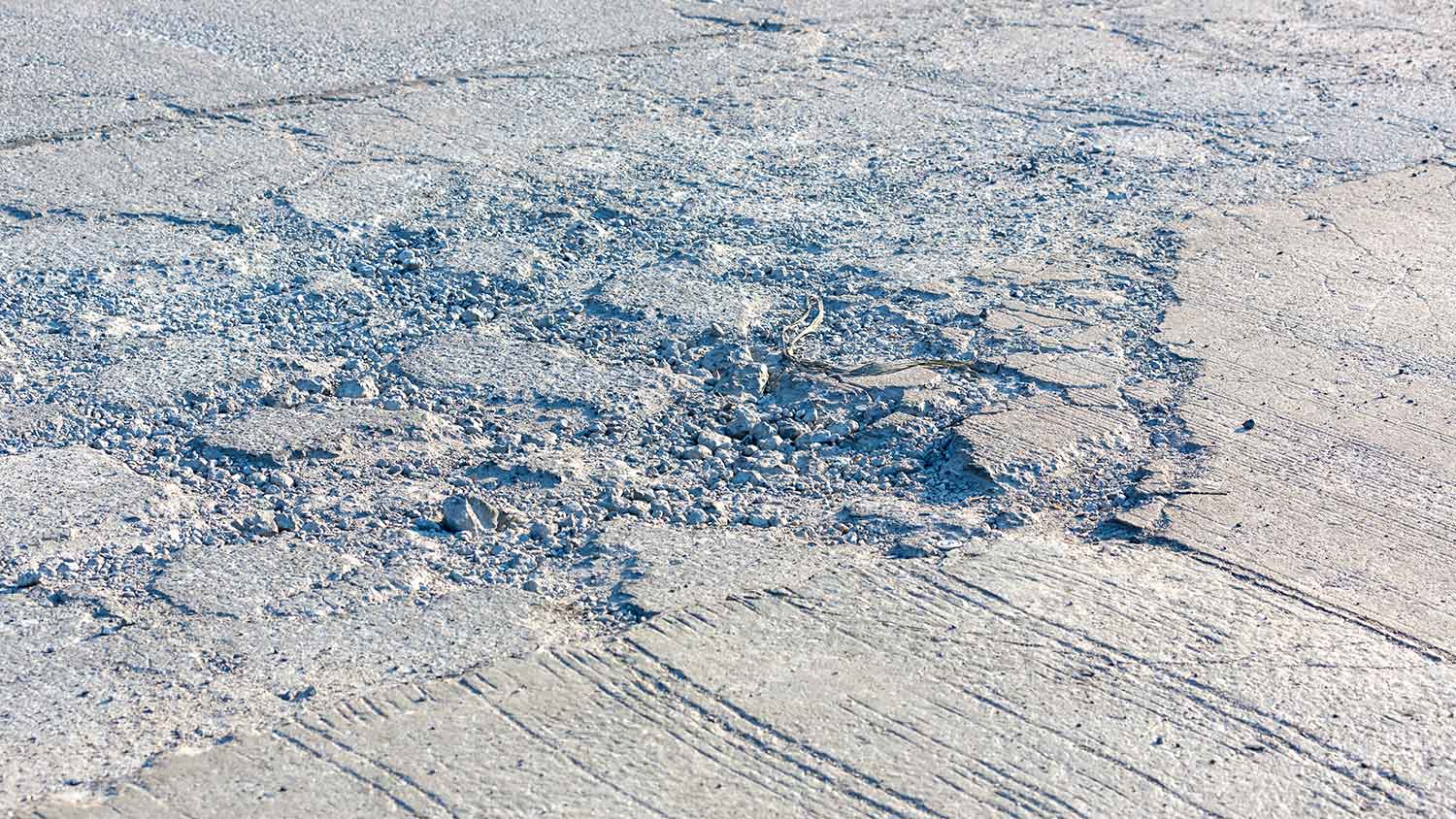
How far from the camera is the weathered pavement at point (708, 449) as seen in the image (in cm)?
240

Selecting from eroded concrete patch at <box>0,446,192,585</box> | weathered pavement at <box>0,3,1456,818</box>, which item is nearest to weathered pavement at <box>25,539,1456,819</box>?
weathered pavement at <box>0,3,1456,818</box>

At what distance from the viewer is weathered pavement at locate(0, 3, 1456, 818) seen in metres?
2.40

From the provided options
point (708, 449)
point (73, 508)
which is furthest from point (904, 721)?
point (73, 508)

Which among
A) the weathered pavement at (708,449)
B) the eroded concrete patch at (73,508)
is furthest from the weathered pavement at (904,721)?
the eroded concrete patch at (73,508)

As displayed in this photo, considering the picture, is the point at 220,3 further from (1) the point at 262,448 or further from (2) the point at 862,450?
(2) the point at 862,450

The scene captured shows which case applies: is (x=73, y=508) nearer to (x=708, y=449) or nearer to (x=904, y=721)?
(x=708, y=449)

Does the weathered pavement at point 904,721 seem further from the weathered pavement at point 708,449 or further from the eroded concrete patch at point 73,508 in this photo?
the eroded concrete patch at point 73,508

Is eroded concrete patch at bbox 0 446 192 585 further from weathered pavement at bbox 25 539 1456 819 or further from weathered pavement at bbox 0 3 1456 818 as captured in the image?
weathered pavement at bbox 25 539 1456 819

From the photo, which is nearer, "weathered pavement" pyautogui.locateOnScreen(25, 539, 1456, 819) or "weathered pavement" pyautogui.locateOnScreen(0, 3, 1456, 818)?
"weathered pavement" pyautogui.locateOnScreen(25, 539, 1456, 819)

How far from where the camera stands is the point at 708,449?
3.23 m

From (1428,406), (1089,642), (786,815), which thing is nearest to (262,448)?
(786,815)

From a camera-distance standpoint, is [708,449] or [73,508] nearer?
[73,508]

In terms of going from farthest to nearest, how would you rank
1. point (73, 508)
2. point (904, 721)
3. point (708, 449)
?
point (708, 449) → point (73, 508) → point (904, 721)

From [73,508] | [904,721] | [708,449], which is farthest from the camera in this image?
[708,449]
